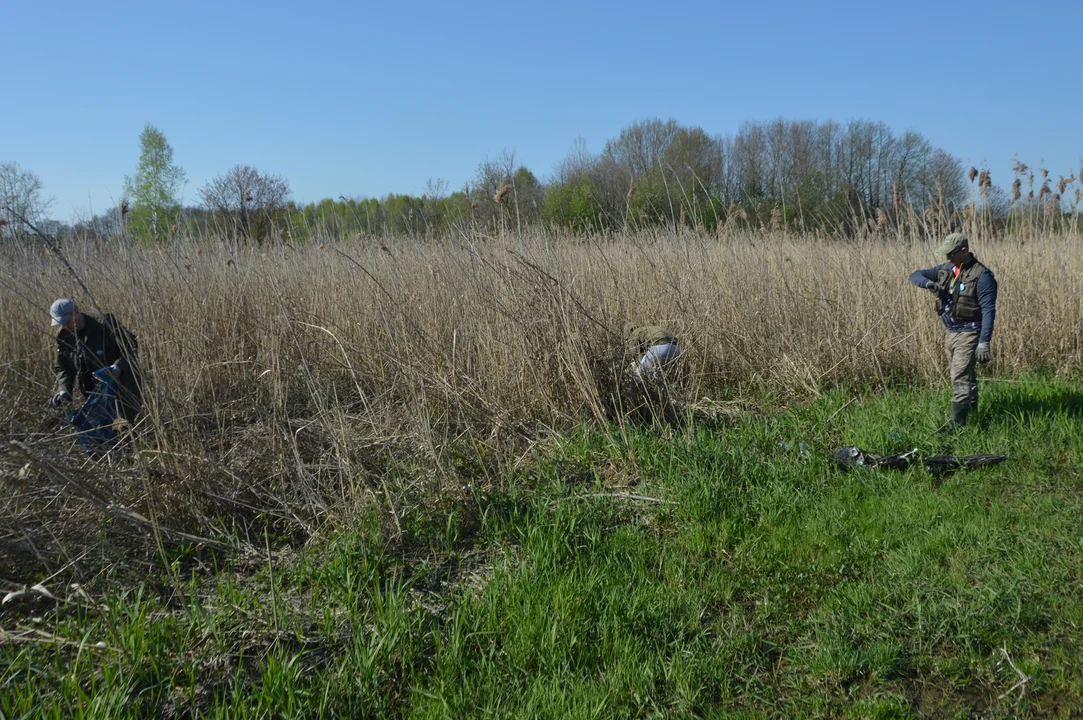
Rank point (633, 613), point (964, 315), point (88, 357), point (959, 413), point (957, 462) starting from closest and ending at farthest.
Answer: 1. point (633, 613)
2. point (957, 462)
3. point (88, 357)
4. point (959, 413)
5. point (964, 315)

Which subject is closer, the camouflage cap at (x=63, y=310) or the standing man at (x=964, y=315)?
the camouflage cap at (x=63, y=310)

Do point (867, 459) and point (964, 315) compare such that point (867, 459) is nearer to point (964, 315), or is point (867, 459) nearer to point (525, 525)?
point (964, 315)

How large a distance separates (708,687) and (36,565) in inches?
118

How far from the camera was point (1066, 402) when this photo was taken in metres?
5.64

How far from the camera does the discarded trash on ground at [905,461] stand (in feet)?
15.0

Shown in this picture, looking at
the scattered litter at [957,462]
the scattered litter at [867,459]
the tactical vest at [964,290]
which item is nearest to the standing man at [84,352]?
the scattered litter at [867,459]

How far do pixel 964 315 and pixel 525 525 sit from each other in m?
3.86

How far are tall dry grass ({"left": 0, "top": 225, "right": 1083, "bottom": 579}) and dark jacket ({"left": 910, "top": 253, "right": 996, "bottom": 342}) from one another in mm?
982

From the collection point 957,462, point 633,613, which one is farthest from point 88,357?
point 957,462

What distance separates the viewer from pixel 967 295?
17.7 feet

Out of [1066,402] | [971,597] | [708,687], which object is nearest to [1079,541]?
[971,597]

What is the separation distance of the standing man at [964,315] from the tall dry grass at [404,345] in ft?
3.36

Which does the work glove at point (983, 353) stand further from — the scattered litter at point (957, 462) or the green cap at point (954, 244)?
the scattered litter at point (957, 462)

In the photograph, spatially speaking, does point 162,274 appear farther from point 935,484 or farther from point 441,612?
point 935,484
